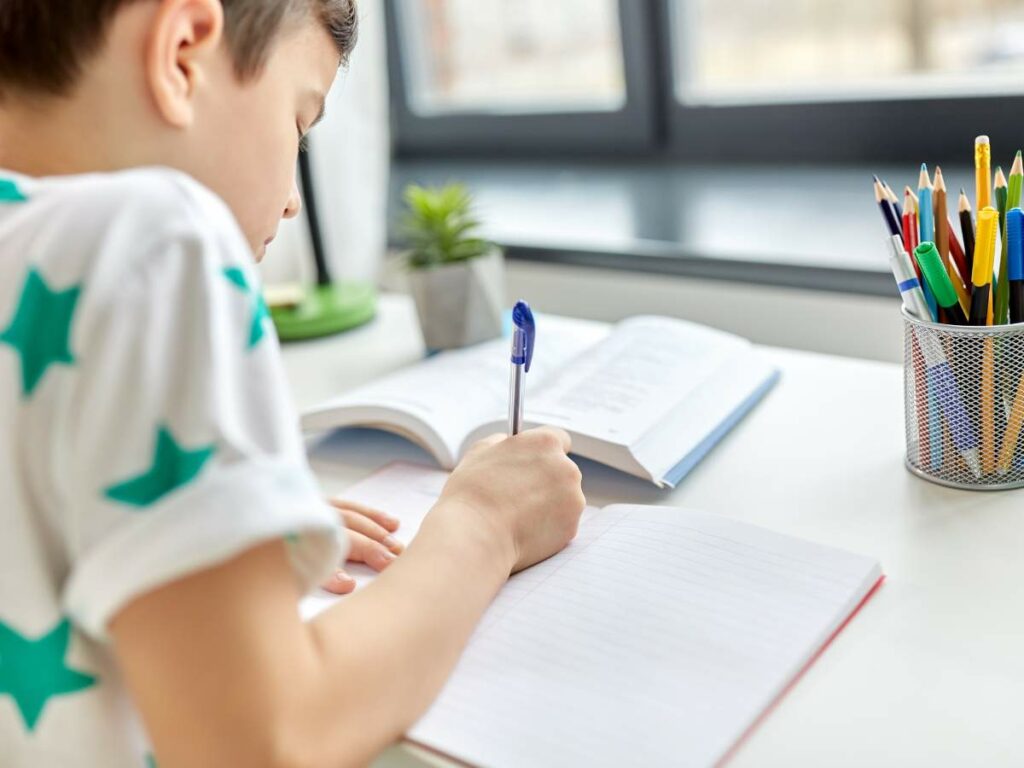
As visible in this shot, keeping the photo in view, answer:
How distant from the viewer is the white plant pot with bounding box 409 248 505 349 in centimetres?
114

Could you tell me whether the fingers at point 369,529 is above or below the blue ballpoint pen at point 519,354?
below

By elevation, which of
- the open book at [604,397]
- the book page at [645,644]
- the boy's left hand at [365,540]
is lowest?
the book page at [645,644]

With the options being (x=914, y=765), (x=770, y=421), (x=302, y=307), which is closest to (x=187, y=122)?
(x=914, y=765)

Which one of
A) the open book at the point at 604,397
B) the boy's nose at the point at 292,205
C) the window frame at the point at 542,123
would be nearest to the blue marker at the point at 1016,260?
the open book at the point at 604,397

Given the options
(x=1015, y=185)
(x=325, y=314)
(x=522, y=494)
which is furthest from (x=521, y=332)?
(x=325, y=314)

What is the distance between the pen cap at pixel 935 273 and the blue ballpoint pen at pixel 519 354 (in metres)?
0.26

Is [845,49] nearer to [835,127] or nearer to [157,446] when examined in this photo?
[835,127]

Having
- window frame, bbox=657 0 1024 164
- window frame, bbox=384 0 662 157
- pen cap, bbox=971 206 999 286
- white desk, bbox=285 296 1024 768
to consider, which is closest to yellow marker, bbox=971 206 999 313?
pen cap, bbox=971 206 999 286

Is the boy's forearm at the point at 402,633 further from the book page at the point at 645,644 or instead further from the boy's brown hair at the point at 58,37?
the boy's brown hair at the point at 58,37

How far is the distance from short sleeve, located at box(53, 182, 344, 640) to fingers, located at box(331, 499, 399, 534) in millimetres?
321

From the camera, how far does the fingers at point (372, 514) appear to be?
0.81m

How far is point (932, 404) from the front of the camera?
81cm

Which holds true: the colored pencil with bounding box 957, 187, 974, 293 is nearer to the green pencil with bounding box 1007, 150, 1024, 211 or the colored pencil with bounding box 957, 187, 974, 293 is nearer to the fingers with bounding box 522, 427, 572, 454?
the green pencil with bounding box 1007, 150, 1024, 211

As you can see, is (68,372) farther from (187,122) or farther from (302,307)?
(302,307)
